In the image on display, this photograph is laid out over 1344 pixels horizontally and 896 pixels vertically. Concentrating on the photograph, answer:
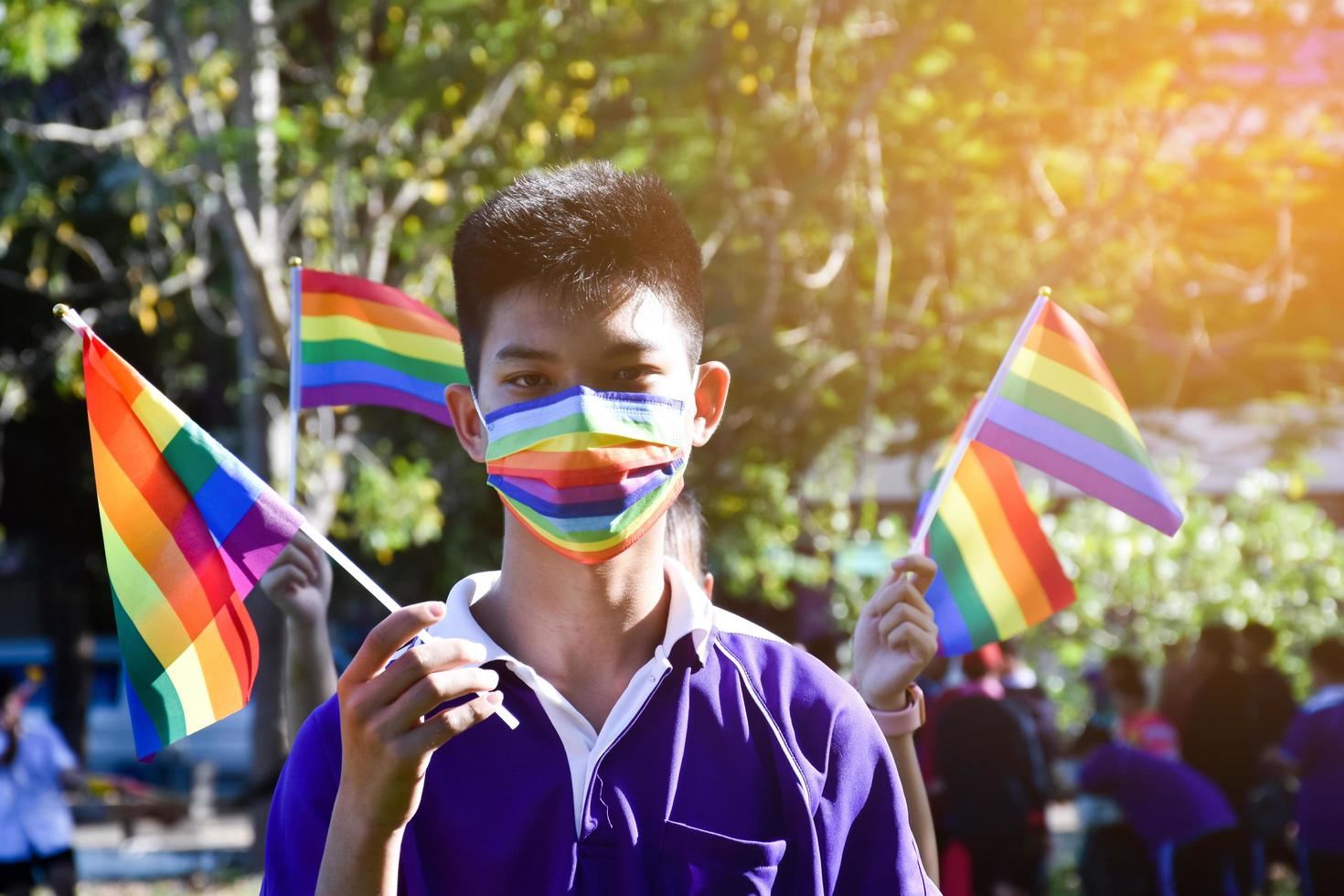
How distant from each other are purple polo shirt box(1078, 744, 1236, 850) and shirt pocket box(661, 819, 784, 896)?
6.16 m

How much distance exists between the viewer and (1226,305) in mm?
11539

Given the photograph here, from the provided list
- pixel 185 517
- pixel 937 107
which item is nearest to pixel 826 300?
pixel 937 107

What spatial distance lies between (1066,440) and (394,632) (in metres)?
1.76

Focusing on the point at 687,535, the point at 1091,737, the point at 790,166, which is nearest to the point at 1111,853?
the point at 1091,737

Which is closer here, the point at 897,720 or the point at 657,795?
the point at 657,795

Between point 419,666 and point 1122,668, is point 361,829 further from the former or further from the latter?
point 1122,668

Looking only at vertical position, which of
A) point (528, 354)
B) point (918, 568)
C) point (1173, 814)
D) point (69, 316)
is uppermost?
point (69, 316)

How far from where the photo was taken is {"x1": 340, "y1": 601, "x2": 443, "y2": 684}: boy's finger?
1623 millimetres

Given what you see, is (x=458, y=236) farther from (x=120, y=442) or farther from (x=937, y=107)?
(x=937, y=107)

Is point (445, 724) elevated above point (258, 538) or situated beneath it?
situated beneath

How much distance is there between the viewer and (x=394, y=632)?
163cm

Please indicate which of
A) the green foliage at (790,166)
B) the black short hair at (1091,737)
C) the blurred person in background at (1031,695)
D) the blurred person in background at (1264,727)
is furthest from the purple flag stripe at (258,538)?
the black short hair at (1091,737)

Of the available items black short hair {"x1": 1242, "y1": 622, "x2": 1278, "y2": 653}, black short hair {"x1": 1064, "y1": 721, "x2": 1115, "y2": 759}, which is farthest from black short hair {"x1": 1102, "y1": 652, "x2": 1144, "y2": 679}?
black short hair {"x1": 1064, "y1": 721, "x2": 1115, "y2": 759}

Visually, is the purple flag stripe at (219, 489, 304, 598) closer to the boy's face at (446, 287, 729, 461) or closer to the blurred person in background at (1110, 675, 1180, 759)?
the boy's face at (446, 287, 729, 461)
